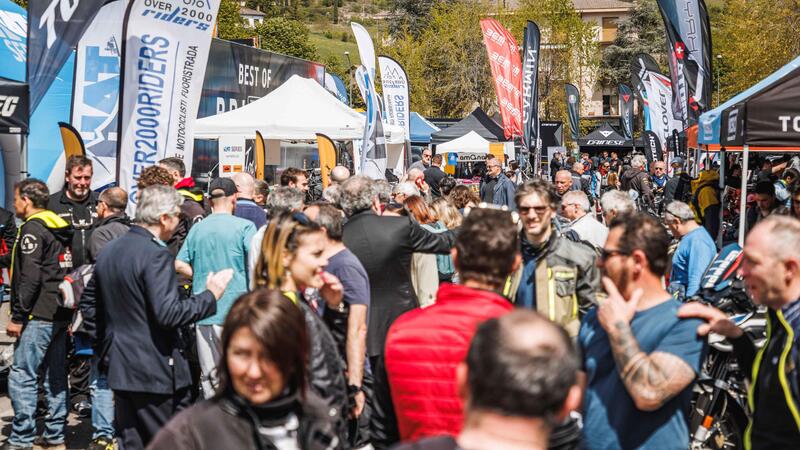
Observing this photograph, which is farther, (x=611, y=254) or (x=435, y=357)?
(x=611, y=254)

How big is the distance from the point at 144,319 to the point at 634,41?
254 feet

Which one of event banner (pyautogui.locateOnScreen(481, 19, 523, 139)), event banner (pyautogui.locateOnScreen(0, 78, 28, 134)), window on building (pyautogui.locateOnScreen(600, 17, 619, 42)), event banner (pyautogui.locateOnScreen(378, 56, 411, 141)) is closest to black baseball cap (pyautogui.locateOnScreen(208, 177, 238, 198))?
event banner (pyautogui.locateOnScreen(0, 78, 28, 134))

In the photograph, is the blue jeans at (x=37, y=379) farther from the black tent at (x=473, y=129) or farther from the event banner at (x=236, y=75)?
the black tent at (x=473, y=129)

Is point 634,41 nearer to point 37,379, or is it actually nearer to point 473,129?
point 473,129

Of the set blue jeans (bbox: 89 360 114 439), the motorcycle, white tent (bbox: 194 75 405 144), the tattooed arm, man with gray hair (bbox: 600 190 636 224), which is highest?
white tent (bbox: 194 75 405 144)

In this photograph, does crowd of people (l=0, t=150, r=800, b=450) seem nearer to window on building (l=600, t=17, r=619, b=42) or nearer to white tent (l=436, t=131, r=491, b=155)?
white tent (l=436, t=131, r=491, b=155)

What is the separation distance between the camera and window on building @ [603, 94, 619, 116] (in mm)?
93037

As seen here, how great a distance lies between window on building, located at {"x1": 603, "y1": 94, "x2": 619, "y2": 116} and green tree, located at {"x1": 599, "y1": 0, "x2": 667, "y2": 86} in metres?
13.3

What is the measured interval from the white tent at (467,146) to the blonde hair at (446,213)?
64.2ft

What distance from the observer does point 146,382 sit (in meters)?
5.04

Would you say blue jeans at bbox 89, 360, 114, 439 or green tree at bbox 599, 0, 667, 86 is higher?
green tree at bbox 599, 0, 667, 86

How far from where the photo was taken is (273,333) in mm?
2723

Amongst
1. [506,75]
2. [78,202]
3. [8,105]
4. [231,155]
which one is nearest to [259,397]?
[78,202]

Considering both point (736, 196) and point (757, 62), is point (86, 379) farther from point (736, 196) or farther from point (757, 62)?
point (757, 62)
